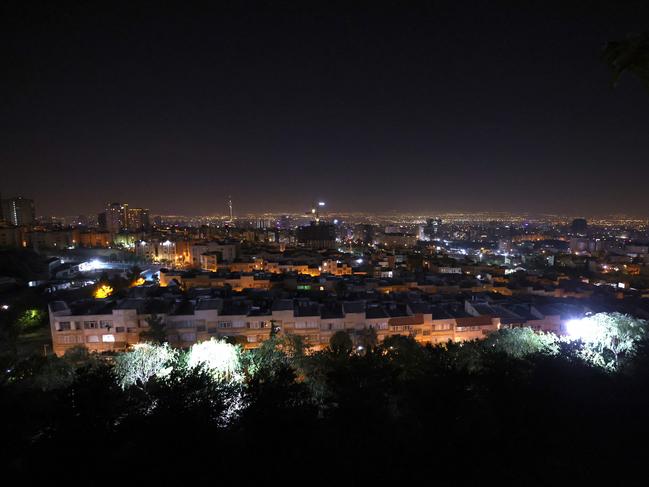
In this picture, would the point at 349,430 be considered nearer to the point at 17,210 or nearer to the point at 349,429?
the point at 349,429

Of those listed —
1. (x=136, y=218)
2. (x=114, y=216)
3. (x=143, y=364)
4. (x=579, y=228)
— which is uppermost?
(x=114, y=216)

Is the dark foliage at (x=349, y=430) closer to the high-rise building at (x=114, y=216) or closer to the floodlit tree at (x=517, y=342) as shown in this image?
the floodlit tree at (x=517, y=342)

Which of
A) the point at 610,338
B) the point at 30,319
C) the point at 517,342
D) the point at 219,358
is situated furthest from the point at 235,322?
the point at 610,338

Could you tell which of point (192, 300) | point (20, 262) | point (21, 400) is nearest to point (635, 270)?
point (192, 300)

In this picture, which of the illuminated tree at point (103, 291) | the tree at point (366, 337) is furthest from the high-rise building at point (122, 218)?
the tree at point (366, 337)

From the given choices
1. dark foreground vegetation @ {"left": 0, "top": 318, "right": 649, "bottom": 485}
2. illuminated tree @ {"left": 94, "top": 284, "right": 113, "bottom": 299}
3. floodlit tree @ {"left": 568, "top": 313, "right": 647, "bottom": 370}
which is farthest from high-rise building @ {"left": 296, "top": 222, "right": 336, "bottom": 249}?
dark foreground vegetation @ {"left": 0, "top": 318, "right": 649, "bottom": 485}

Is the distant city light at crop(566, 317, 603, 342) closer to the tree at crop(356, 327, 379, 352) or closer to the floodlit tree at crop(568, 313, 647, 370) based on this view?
the floodlit tree at crop(568, 313, 647, 370)

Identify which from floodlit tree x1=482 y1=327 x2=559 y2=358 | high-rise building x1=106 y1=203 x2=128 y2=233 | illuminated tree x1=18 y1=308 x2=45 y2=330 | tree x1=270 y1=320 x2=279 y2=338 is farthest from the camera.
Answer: high-rise building x1=106 y1=203 x2=128 y2=233

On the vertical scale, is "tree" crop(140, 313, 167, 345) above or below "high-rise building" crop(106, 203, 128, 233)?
below
